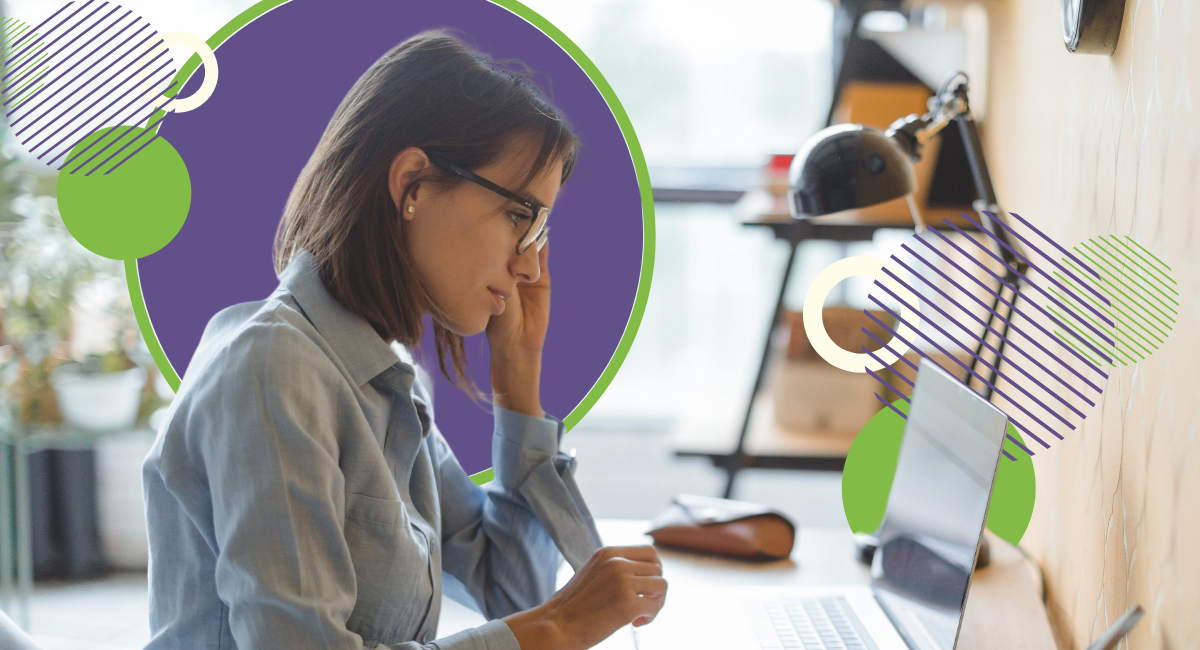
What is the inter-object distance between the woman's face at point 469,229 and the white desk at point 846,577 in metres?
0.49

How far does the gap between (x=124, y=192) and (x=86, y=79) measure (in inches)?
7.0

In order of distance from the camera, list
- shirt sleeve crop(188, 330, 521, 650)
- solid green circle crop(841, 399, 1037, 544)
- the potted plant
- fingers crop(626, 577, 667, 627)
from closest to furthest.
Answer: shirt sleeve crop(188, 330, 521, 650) < fingers crop(626, 577, 667, 627) < solid green circle crop(841, 399, 1037, 544) < the potted plant

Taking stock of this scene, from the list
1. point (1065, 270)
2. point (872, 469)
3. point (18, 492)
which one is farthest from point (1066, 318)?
point (18, 492)

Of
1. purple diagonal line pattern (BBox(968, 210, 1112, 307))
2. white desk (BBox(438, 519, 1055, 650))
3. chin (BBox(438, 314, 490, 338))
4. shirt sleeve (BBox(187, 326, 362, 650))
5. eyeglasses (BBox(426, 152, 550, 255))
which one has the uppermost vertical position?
eyeglasses (BBox(426, 152, 550, 255))

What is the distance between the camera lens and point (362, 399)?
2.87 feet

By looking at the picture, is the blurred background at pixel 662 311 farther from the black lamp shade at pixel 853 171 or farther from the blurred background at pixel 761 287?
the black lamp shade at pixel 853 171

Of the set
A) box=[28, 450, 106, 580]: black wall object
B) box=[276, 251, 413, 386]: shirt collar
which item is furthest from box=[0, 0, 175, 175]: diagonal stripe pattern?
box=[28, 450, 106, 580]: black wall object

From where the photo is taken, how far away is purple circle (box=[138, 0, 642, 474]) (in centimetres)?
128

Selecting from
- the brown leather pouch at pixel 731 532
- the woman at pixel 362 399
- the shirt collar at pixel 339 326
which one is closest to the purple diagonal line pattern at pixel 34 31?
the woman at pixel 362 399

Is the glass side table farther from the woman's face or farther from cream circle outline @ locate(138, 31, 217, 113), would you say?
the woman's face

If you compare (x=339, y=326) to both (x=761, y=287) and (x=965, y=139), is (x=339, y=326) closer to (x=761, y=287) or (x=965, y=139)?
(x=965, y=139)

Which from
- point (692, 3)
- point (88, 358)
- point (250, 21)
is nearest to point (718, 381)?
point (692, 3)

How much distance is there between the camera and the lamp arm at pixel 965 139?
1.17 m

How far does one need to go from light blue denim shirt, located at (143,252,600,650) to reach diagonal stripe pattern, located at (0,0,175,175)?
535 millimetres
